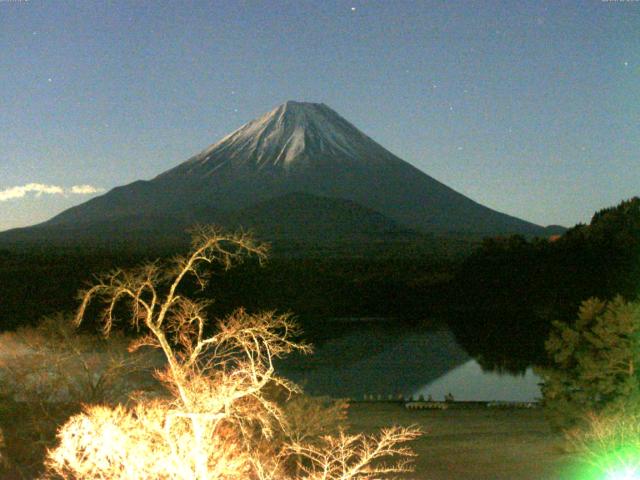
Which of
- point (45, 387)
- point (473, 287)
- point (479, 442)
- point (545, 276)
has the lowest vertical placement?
point (479, 442)

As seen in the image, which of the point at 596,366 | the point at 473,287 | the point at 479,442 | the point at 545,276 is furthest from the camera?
the point at 473,287

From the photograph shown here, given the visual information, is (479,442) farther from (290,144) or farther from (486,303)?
(290,144)

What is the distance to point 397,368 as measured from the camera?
2795 cm

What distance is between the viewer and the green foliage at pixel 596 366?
10016 millimetres

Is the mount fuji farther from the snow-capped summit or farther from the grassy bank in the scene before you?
the grassy bank

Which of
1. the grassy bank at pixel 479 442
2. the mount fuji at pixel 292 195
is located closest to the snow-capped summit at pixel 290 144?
the mount fuji at pixel 292 195

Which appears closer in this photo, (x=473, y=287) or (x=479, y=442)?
(x=479, y=442)

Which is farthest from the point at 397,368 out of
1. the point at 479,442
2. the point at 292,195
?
the point at 292,195

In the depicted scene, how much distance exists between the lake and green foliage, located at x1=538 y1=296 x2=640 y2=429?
9809 mm

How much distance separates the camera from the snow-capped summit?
11388cm

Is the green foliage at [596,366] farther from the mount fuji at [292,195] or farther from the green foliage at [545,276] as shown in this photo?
the mount fuji at [292,195]

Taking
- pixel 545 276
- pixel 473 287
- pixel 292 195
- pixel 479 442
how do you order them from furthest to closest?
pixel 292 195, pixel 473 287, pixel 545 276, pixel 479 442

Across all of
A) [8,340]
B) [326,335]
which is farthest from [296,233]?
[8,340]

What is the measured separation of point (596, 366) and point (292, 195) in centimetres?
9442
